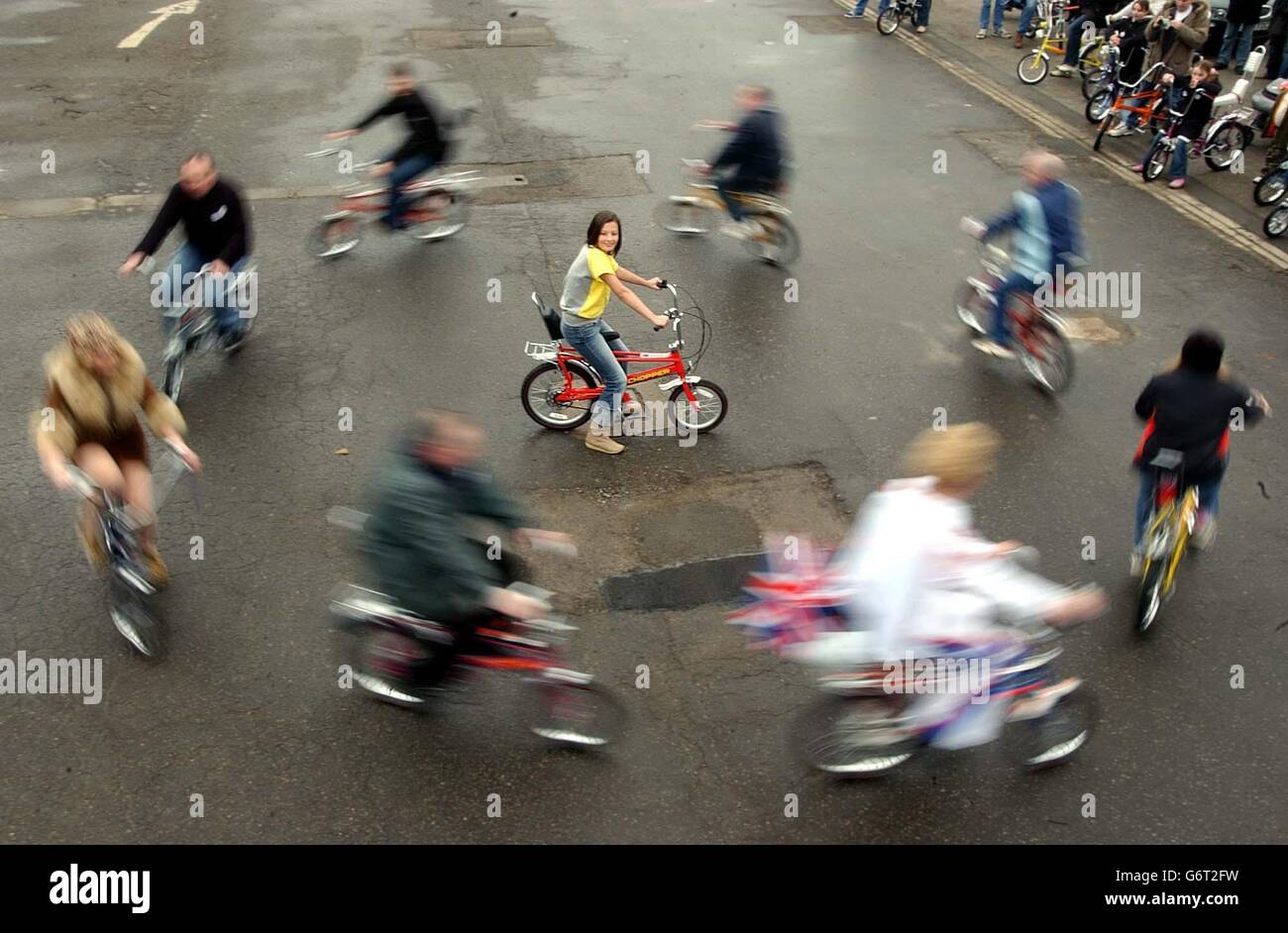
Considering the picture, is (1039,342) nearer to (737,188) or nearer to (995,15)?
(737,188)

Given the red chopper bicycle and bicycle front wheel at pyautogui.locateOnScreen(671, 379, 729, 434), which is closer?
the red chopper bicycle

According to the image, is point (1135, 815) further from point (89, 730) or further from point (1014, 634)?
point (89, 730)

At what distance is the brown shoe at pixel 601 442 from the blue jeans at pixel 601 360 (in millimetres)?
82

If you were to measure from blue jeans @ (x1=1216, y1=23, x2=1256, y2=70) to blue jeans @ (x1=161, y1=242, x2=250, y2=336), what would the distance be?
15933 mm

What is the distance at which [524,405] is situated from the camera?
841cm

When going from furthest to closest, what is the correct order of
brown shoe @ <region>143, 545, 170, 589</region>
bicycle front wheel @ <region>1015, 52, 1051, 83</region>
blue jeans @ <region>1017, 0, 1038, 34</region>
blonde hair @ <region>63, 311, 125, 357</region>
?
1. blue jeans @ <region>1017, 0, 1038, 34</region>
2. bicycle front wheel @ <region>1015, 52, 1051, 83</region>
3. brown shoe @ <region>143, 545, 170, 589</region>
4. blonde hair @ <region>63, 311, 125, 357</region>

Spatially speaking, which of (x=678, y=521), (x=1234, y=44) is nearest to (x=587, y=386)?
(x=678, y=521)

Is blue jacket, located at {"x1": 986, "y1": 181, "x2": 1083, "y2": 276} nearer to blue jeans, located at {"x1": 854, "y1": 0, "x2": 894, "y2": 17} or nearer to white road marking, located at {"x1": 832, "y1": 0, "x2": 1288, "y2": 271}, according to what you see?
white road marking, located at {"x1": 832, "y1": 0, "x2": 1288, "y2": 271}

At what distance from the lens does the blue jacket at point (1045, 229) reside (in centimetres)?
893

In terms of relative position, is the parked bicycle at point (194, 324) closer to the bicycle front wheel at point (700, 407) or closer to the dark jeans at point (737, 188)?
the bicycle front wheel at point (700, 407)

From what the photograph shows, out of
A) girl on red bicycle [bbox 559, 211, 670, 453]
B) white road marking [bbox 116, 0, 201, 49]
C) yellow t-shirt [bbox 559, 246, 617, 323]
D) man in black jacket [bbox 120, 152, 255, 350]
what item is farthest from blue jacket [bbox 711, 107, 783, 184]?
white road marking [bbox 116, 0, 201, 49]

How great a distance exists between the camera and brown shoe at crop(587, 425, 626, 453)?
8.25m

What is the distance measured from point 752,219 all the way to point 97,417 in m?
6.91
